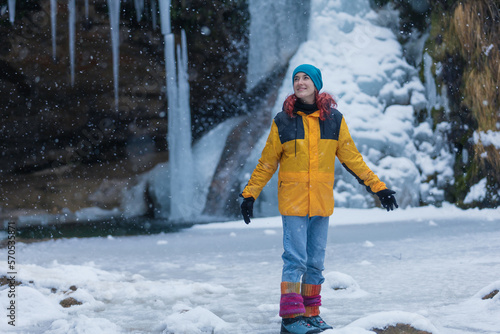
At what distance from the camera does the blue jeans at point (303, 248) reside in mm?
2605

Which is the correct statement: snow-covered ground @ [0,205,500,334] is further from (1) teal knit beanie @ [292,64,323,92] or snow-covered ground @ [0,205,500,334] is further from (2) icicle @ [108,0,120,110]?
(2) icicle @ [108,0,120,110]

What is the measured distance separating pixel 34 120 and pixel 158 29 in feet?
8.42

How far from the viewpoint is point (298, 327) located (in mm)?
2523

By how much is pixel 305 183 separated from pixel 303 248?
319mm

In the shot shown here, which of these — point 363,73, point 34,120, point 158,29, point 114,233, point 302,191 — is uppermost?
point 158,29

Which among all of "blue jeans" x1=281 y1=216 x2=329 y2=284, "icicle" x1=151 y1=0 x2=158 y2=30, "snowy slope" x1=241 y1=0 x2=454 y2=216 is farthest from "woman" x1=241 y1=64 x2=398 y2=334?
"icicle" x1=151 y1=0 x2=158 y2=30

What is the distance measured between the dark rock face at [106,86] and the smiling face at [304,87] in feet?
21.2

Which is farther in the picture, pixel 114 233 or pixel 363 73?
pixel 363 73

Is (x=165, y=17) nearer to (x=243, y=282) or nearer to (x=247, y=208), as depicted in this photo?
(x=243, y=282)

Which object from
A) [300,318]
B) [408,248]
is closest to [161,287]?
[300,318]

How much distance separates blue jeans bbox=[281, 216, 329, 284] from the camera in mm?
A: 2605

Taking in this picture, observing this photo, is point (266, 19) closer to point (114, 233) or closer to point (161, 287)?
point (114, 233)

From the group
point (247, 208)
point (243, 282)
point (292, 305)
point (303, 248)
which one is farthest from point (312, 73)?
point (243, 282)

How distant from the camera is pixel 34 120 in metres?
8.90
